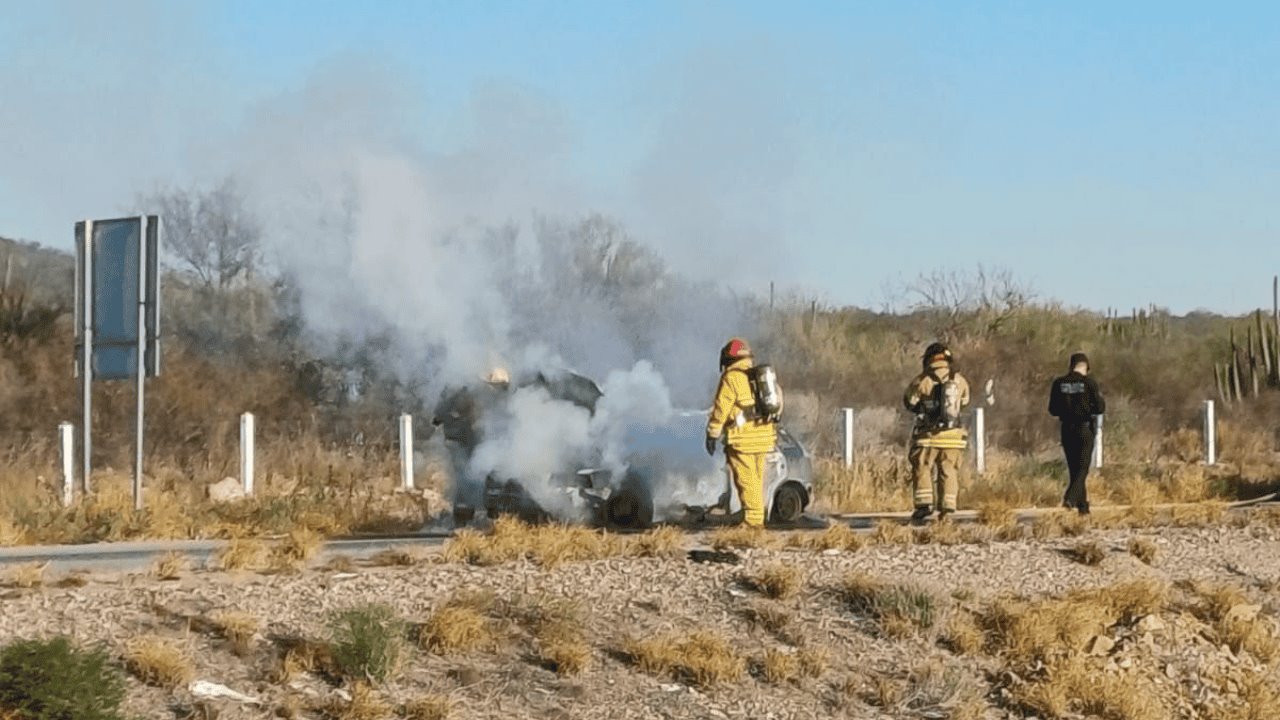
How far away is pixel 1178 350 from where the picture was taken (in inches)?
2200

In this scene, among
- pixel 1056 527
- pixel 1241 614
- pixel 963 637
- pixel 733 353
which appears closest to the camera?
pixel 963 637

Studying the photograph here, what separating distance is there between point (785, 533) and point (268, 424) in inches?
636

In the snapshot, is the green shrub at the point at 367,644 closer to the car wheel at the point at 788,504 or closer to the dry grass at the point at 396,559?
the dry grass at the point at 396,559

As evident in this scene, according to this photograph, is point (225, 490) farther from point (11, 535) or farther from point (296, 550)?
point (296, 550)

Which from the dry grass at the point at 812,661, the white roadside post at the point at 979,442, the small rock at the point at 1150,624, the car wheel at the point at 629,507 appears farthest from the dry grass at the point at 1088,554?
the white roadside post at the point at 979,442

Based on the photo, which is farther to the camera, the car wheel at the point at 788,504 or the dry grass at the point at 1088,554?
the car wheel at the point at 788,504

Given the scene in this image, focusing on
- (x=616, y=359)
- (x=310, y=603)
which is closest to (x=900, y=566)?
(x=310, y=603)

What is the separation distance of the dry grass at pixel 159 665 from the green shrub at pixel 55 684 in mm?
572

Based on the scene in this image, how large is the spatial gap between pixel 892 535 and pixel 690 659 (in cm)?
409

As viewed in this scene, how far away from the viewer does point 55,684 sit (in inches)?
381

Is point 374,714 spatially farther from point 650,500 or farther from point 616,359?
point 616,359

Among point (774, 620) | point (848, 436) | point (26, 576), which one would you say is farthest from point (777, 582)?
point (848, 436)

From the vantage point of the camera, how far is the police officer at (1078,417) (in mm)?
19562

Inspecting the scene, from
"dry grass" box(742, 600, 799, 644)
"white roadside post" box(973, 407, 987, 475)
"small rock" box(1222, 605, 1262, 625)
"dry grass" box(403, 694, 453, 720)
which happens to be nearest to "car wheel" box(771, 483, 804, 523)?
"small rock" box(1222, 605, 1262, 625)
